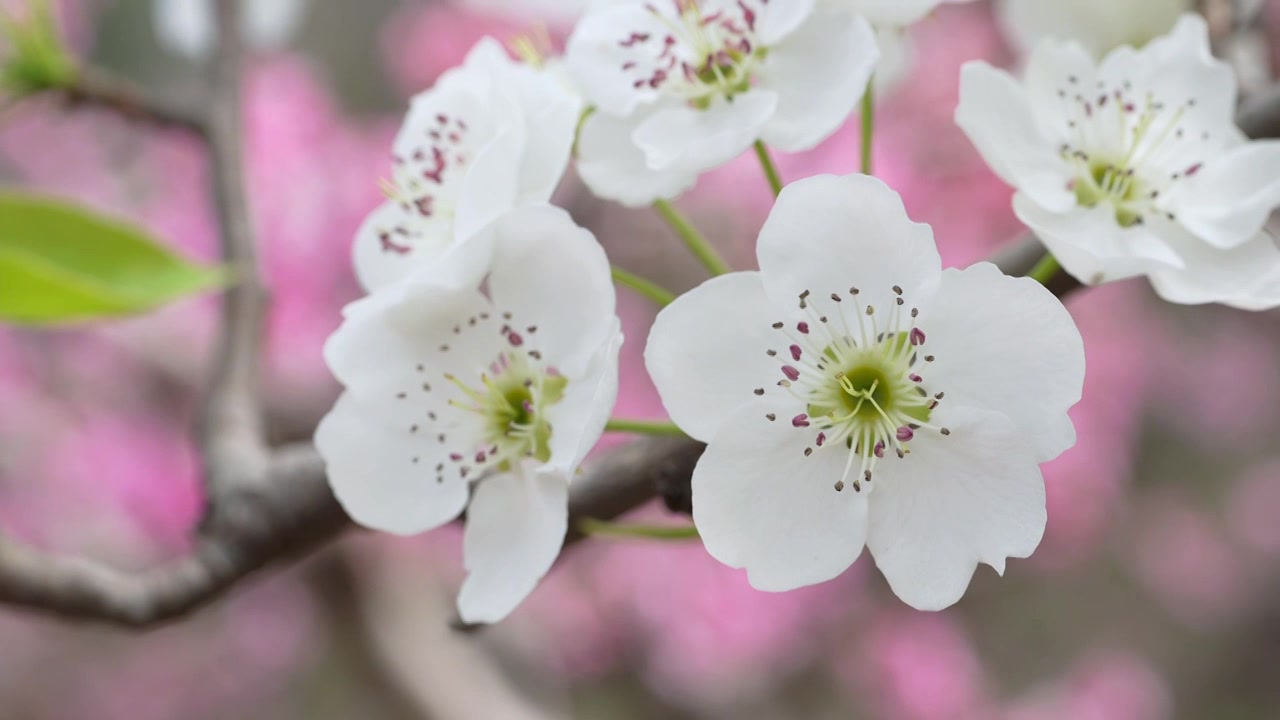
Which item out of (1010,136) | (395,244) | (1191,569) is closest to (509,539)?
(395,244)

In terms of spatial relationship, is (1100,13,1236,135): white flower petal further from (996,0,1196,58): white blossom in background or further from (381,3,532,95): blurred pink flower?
(381,3,532,95): blurred pink flower

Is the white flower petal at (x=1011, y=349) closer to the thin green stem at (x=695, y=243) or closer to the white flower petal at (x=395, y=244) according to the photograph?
the thin green stem at (x=695, y=243)

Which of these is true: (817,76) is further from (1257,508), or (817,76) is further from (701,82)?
(1257,508)

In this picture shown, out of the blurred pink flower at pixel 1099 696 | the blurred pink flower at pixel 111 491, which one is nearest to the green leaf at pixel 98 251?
the blurred pink flower at pixel 111 491

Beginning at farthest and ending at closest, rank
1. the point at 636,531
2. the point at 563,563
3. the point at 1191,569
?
the point at 1191,569 → the point at 563,563 → the point at 636,531

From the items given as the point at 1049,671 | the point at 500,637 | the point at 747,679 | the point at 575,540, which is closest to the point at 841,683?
the point at 747,679

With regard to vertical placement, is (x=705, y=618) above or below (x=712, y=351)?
below
